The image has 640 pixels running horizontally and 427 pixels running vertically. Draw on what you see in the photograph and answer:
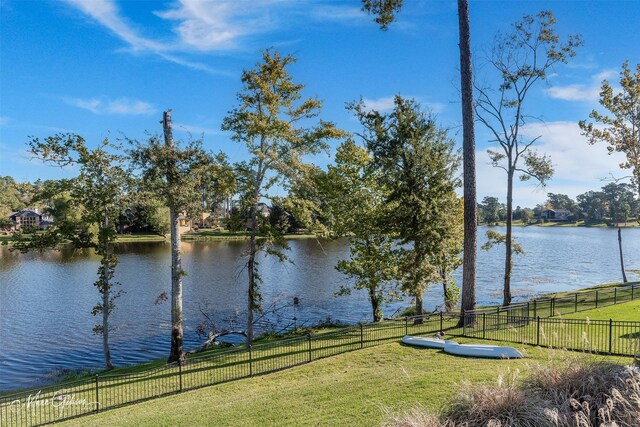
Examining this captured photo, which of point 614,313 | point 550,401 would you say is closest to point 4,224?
point 614,313

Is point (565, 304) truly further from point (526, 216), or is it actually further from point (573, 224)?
point (573, 224)

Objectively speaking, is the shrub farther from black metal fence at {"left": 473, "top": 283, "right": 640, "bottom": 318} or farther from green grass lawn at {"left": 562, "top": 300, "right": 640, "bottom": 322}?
green grass lawn at {"left": 562, "top": 300, "right": 640, "bottom": 322}

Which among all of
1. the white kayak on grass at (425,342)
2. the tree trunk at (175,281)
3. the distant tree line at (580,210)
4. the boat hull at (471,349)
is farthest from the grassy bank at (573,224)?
the tree trunk at (175,281)

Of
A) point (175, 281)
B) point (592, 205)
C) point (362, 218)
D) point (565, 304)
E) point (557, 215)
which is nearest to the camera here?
point (175, 281)

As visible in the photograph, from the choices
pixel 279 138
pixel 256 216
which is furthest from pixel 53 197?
pixel 279 138

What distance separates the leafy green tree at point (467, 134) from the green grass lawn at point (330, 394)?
14.3ft

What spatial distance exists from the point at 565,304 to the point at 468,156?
10.6 meters

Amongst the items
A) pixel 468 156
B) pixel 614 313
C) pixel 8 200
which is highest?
pixel 8 200

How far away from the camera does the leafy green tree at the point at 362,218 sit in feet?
74.2

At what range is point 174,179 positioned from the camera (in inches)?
703

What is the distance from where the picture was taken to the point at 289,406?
9.22 metres

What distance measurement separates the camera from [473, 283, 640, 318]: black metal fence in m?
19.9

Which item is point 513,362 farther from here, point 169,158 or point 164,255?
point 164,255

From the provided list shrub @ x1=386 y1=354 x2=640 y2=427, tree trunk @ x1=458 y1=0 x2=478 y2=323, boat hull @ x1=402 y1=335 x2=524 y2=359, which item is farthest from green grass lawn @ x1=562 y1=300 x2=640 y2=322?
shrub @ x1=386 y1=354 x2=640 y2=427
